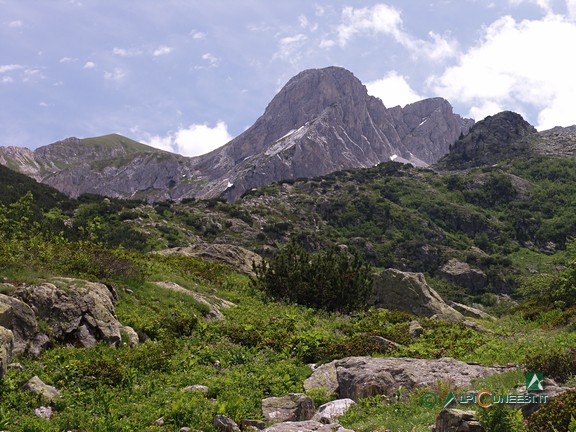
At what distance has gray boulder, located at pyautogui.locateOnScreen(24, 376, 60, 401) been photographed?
9477 mm

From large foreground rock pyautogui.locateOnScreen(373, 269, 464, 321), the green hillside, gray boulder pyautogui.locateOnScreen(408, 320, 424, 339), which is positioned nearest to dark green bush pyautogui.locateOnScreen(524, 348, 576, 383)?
the green hillside

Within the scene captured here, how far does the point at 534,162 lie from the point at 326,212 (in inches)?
3755

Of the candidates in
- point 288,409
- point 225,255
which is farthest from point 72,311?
point 225,255

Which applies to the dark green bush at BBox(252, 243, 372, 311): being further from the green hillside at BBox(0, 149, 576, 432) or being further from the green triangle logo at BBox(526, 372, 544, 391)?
the green triangle logo at BBox(526, 372, 544, 391)

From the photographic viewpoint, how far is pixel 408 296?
34.0 m

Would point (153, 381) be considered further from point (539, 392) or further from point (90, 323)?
point (539, 392)

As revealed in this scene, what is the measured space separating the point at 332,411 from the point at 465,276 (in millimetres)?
95919

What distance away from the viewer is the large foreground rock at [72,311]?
13000 mm

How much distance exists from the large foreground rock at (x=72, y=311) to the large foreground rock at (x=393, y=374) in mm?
6948

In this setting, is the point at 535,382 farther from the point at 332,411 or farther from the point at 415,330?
the point at 415,330

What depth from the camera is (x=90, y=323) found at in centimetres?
1373

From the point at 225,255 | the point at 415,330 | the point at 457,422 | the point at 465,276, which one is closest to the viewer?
the point at 457,422

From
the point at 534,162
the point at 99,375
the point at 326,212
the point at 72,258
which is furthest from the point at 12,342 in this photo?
the point at 534,162

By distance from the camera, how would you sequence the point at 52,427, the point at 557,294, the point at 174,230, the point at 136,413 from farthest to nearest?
the point at 174,230
the point at 557,294
the point at 136,413
the point at 52,427
